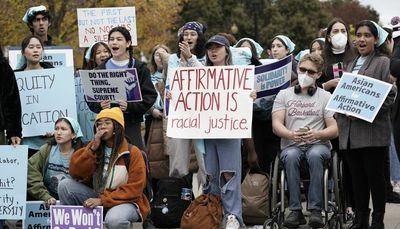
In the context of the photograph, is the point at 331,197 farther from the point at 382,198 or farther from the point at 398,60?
the point at 398,60

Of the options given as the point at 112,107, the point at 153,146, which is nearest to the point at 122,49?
the point at 112,107

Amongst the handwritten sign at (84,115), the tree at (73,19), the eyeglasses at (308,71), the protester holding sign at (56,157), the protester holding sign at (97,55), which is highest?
the tree at (73,19)

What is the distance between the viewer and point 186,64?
870cm

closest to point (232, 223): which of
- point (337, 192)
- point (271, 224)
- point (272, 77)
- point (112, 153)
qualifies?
point (271, 224)

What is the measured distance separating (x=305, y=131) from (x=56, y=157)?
229 cm

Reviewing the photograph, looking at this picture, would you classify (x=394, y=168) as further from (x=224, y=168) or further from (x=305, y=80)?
(x=224, y=168)

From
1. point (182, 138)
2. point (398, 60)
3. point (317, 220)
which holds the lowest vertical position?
point (317, 220)

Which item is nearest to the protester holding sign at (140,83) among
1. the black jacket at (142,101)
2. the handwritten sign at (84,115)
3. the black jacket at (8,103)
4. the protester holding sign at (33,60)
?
the black jacket at (142,101)

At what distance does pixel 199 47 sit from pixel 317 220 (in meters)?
2.18

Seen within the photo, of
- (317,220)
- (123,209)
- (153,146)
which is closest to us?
(123,209)

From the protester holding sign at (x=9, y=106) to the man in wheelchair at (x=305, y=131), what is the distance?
2.34 meters

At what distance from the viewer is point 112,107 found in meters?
8.53

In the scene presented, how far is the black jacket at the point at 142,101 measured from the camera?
8.48 metres

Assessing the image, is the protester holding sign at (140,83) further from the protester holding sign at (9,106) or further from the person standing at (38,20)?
the person standing at (38,20)
